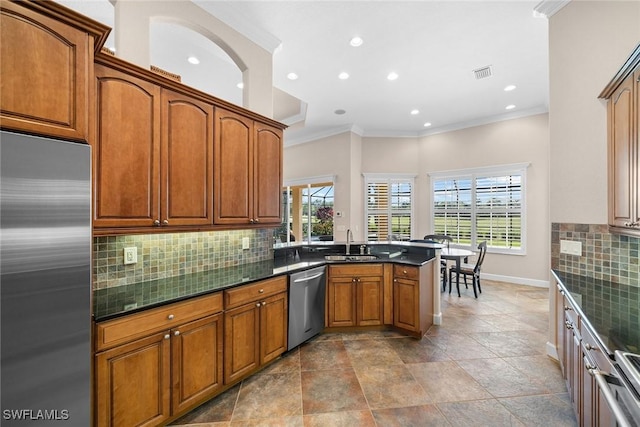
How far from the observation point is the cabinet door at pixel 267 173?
104 inches

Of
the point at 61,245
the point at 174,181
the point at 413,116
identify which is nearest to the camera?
the point at 61,245

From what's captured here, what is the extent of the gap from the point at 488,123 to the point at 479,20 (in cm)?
350

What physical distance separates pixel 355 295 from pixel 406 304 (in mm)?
605

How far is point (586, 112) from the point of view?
7.48 ft

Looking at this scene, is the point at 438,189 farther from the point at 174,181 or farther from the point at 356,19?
the point at 174,181

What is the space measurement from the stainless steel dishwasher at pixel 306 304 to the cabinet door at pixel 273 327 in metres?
0.09

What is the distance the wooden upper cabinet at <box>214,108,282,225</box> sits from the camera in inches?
91.7

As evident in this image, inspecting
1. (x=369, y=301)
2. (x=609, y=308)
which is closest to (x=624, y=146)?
(x=609, y=308)

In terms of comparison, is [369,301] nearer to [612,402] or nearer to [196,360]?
[196,360]

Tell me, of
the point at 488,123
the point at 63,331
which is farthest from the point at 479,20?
the point at 63,331

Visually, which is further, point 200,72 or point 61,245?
point 200,72

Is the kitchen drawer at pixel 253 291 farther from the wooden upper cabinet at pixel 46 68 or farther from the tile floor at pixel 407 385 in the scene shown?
the wooden upper cabinet at pixel 46 68

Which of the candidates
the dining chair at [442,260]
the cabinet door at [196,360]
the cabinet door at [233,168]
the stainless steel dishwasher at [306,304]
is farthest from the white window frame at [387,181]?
the cabinet door at [196,360]

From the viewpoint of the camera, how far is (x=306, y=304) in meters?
2.85
